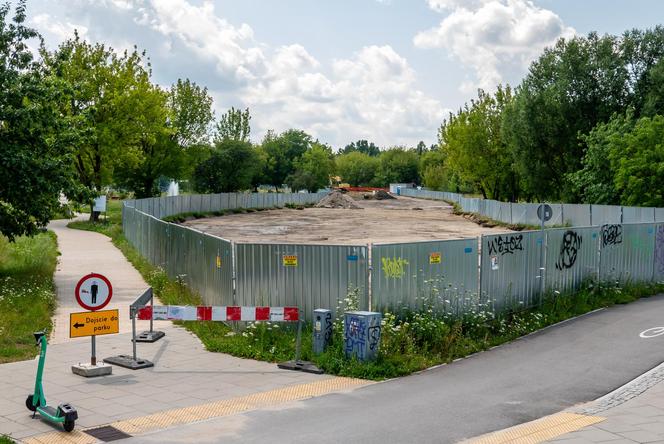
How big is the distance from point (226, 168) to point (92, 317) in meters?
75.0

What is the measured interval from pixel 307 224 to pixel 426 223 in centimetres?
966

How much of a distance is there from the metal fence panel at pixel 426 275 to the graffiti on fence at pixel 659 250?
9645 millimetres

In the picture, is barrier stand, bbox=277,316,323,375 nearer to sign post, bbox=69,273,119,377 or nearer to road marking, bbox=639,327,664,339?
sign post, bbox=69,273,119,377

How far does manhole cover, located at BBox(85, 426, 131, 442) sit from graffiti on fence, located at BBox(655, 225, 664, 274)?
17563 mm

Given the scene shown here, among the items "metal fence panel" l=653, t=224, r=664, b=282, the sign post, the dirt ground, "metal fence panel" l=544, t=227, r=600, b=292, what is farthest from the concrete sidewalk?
the dirt ground

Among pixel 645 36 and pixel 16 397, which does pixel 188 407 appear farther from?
pixel 645 36

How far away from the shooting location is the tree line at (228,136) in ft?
66.2

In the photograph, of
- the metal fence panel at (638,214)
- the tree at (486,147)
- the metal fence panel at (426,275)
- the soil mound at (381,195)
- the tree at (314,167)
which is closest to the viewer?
the metal fence panel at (426,275)

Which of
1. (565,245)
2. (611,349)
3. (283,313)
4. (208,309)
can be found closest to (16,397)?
(208,309)

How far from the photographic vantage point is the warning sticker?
13.0m

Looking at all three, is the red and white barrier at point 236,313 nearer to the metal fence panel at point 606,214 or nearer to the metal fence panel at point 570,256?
the metal fence panel at point 570,256

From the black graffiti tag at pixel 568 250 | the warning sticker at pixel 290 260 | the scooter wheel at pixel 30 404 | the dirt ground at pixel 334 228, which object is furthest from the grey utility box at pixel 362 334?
the dirt ground at pixel 334 228

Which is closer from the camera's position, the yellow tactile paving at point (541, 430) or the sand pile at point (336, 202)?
the yellow tactile paving at point (541, 430)

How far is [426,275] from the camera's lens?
13.2 meters
